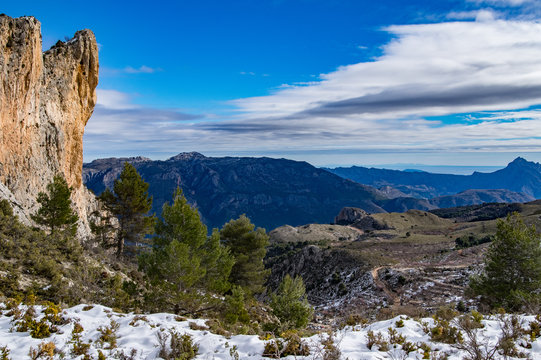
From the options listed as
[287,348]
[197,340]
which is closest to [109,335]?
[197,340]

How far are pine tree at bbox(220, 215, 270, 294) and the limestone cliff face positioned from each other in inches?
597

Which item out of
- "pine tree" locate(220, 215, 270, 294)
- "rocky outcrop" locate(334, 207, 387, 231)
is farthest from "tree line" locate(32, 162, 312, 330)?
"rocky outcrop" locate(334, 207, 387, 231)

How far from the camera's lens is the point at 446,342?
25.1 ft

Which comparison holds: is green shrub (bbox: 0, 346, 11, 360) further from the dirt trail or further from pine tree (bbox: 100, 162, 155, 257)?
the dirt trail

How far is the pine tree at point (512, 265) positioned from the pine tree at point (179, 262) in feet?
52.9

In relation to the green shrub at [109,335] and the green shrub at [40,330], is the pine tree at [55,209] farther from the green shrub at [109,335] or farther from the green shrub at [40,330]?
the green shrub at [109,335]

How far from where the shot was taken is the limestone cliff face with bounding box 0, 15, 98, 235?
25.0 m

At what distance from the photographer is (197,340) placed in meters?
8.17

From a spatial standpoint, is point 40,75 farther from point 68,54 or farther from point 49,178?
point 49,178

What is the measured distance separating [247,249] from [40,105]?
2537cm

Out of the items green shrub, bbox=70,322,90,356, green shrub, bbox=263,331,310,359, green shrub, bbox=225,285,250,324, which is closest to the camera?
green shrub, bbox=263,331,310,359

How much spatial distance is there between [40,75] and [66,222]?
17646 mm

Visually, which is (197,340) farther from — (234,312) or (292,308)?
(292,308)

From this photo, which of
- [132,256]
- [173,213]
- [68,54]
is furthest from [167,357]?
[68,54]
